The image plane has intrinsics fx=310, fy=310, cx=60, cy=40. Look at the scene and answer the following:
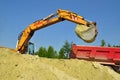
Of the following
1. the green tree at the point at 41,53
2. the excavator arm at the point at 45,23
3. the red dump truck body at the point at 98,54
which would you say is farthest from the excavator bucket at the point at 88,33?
the green tree at the point at 41,53

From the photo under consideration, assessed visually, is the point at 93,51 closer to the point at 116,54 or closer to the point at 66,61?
the point at 116,54

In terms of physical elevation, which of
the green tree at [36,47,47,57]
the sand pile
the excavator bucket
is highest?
the green tree at [36,47,47,57]

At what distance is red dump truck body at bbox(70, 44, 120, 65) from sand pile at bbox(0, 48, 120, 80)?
50.4 inches

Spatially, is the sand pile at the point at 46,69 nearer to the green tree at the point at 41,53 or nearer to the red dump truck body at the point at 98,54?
the red dump truck body at the point at 98,54

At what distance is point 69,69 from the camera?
62.5 ft

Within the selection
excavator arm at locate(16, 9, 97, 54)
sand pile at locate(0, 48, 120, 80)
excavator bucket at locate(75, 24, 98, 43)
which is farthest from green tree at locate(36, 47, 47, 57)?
excavator bucket at locate(75, 24, 98, 43)

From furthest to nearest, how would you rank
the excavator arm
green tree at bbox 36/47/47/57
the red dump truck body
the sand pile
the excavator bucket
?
green tree at bbox 36/47/47/57 → the red dump truck body → the excavator arm → the excavator bucket → the sand pile

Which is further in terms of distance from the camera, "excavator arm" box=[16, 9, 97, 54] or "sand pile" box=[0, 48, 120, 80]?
Answer: "excavator arm" box=[16, 9, 97, 54]

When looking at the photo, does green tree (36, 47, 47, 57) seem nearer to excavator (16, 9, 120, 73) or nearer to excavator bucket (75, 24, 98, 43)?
excavator (16, 9, 120, 73)

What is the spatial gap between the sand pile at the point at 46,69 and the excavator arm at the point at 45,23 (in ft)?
9.77

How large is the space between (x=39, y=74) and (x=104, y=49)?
875cm

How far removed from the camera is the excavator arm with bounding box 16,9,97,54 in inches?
843

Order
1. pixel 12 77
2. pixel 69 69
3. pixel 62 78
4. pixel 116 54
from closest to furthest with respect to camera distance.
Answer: pixel 12 77
pixel 62 78
pixel 69 69
pixel 116 54

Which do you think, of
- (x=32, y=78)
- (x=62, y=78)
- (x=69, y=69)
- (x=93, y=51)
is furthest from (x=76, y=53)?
(x=32, y=78)
